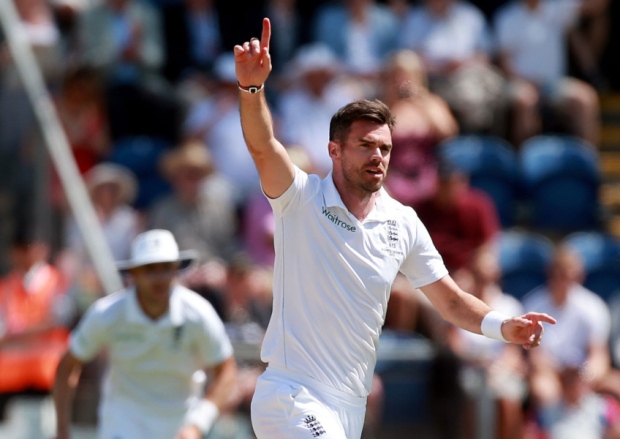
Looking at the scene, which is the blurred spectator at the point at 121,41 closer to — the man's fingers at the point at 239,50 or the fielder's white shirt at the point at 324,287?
the fielder's white shirt at the point at 324,287

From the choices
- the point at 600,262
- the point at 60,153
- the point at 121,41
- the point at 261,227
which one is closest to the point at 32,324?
the point at 60,153

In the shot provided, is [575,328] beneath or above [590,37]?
beneath

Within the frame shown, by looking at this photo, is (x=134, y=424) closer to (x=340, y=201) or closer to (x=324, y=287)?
(x=324, y=287)

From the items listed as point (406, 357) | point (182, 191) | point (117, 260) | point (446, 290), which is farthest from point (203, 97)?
point (446, 290)

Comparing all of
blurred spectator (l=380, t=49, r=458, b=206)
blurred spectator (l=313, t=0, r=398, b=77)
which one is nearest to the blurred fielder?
blurred spectator (l=380, t=49, r=458, b=206)

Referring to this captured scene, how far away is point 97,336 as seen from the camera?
6867 millimetres

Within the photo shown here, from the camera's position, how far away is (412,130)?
35.1 feet

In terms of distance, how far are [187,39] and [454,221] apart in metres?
3.94

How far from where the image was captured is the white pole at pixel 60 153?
935 centimetres

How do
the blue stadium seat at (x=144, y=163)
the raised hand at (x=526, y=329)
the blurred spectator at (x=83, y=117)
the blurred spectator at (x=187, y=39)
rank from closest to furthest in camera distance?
the raised hand at (x=526, y=329), the blurred spectator at (x=83, y=117), the blue stadium seat at (x=144, y=163), the blurred spectator at (x=187, y=39)

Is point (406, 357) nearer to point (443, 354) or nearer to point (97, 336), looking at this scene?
point (443, 354)

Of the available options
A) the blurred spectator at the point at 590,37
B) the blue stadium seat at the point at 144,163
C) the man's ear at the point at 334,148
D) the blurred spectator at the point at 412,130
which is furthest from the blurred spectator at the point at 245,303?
the blurred spectator at the point at 590,37

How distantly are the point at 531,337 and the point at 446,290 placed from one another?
488mm

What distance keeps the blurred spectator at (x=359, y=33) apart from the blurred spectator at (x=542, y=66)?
47.3 inches
